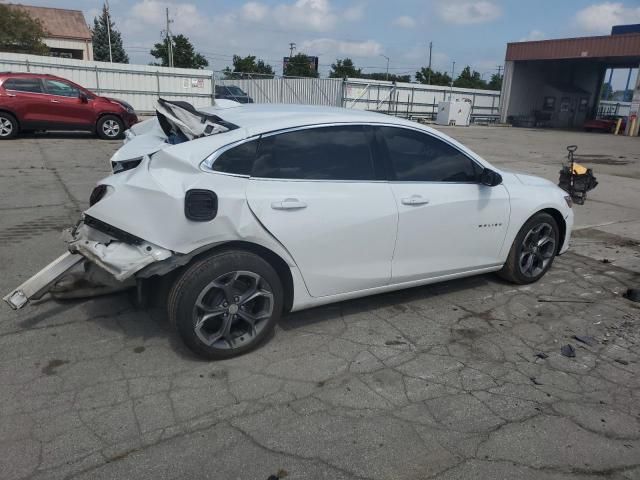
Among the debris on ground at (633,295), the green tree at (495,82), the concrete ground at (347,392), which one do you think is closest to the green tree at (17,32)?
the concrete ground at (347,392)

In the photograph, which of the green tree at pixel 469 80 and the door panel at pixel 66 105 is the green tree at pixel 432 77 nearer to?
the green tree at pixel 469 80

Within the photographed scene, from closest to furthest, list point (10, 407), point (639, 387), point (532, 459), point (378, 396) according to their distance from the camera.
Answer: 1. point (532, 459)
2. point (10, 407)
3. point (378, 396)
4. point (639, 387)

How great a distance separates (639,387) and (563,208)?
2060mm

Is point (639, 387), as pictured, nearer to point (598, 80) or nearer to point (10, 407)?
point (10, 407)

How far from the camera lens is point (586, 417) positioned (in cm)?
289

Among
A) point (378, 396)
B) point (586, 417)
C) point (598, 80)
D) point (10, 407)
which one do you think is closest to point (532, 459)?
point (586, 417)

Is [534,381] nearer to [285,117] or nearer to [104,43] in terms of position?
[285,117]

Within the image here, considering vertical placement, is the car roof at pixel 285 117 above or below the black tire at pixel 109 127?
above

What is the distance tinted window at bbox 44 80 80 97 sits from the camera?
13961 millimetres

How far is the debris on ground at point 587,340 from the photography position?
3783 millimetres

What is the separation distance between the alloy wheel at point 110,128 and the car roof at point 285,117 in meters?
12.4

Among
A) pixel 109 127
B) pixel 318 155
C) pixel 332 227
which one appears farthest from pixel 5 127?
pixel 332 227

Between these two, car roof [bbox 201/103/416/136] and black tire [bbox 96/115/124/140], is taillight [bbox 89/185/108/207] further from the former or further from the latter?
black tire [bbox 96/115/124/140]

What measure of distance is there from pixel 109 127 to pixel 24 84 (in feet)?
7.88
